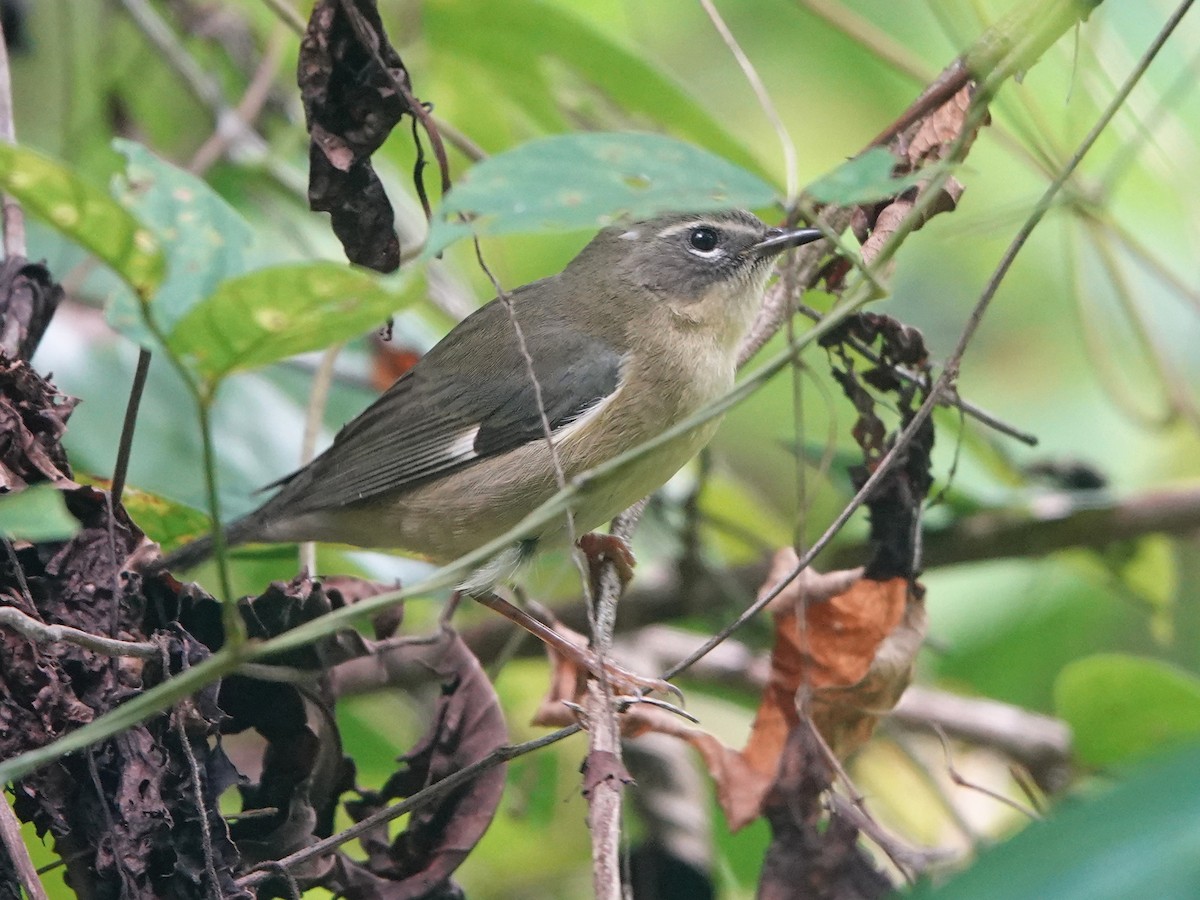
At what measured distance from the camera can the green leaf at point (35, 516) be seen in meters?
1.50

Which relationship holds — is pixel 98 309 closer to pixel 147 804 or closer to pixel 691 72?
pixel 147 804

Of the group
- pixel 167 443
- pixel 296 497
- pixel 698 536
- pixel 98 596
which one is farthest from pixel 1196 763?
pixel 167 443

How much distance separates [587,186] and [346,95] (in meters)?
1.23

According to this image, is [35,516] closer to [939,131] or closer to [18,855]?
[18,855]

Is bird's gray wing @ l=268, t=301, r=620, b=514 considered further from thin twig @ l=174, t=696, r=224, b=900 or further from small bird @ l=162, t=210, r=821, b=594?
thin twig @ l=174, t=696, r=224, b=900

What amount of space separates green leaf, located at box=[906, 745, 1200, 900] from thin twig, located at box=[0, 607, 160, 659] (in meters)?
1.47

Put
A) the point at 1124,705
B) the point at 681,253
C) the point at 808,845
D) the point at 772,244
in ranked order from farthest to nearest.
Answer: the point at 681,253 < the point at 772,244 < the point at 1124,705 < the point at 808,845

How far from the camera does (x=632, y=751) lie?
421cm

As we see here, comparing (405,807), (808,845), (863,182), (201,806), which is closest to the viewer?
(863,182)

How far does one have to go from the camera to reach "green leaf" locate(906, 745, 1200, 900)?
1086 millimetres

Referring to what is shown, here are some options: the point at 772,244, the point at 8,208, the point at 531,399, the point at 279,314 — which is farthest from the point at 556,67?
the point at 279,314

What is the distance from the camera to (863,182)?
1.61 meters

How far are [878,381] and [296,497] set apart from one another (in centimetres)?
164

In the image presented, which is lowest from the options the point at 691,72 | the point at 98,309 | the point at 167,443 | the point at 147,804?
the point at 147,804
